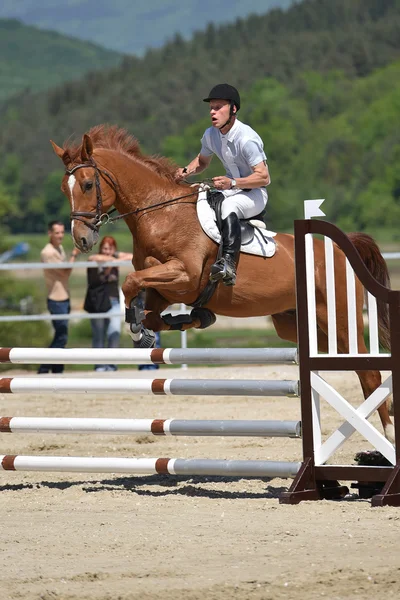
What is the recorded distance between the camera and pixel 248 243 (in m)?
6.94

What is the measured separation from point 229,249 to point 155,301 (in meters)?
0.61

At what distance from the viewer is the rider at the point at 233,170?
6617 mm

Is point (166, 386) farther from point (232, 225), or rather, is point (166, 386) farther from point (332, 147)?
point (332, 147)

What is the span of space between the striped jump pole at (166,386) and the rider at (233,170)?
82 cm

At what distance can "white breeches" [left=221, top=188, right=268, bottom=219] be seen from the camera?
6.80 m

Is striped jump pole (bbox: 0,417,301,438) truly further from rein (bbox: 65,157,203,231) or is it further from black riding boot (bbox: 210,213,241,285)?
rein (bbox: 65,157,203,231)

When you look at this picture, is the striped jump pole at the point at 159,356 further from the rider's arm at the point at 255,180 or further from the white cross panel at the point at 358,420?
the rider's arm at the point at 255,180

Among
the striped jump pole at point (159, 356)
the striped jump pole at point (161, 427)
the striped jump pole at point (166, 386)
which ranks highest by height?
the striped jump pole at point (159, 356)

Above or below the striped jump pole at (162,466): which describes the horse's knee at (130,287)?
above

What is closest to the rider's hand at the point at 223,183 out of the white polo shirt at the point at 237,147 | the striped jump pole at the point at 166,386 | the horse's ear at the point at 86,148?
the white polo shirt at the point at 237,147

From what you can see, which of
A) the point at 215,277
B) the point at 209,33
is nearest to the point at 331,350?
the point at 215,277

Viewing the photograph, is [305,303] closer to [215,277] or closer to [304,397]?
[304,397]

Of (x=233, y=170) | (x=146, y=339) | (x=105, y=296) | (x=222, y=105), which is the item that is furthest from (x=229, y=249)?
(x=105, y=296)

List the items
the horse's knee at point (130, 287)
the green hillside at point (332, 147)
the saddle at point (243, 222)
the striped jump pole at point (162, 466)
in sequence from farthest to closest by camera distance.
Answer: the green hillside at point (332, 147)
the saddle at point (243, 222)
the horse's knee at point (130, 287)
the striped jump pole at point (162, 466)
